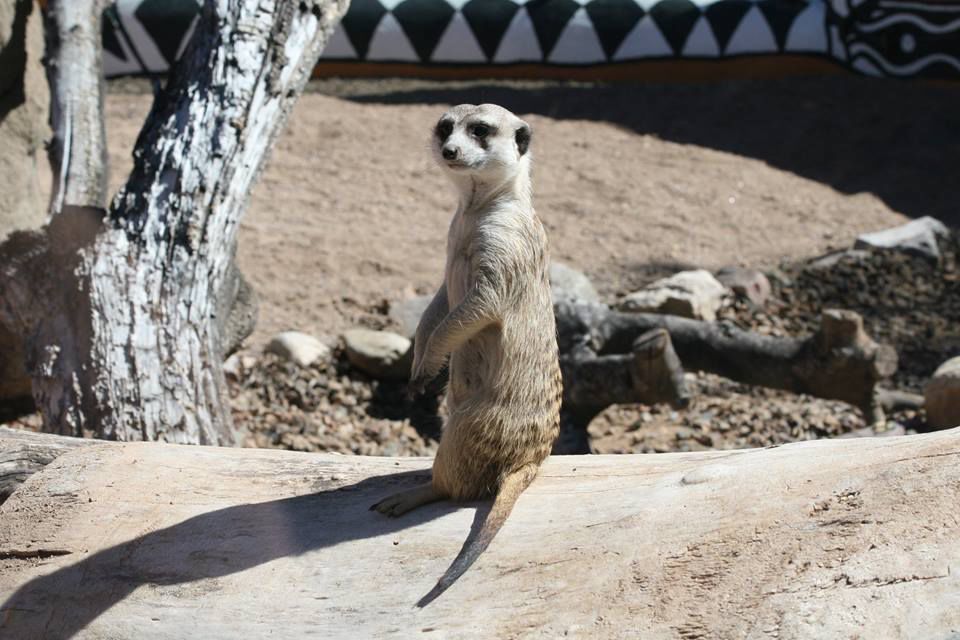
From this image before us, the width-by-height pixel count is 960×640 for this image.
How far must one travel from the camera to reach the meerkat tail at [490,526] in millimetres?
2150

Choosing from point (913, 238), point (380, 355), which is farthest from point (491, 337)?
point (913, 238)

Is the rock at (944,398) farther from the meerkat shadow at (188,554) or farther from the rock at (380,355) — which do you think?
the meerkat shadow at (188,554)

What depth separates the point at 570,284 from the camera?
588 centimetres

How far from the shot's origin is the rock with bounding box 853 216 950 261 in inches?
264

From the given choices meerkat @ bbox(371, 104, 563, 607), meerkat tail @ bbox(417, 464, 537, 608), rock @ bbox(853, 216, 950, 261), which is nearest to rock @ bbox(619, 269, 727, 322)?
rock @ bbox(853, 216, 950, 261)

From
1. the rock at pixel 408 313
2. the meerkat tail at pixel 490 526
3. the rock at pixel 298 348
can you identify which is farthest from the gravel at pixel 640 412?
the meerkat tail at pixel 490 526

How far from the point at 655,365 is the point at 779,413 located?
1.04 m

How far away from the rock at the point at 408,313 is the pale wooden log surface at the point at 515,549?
2.75m

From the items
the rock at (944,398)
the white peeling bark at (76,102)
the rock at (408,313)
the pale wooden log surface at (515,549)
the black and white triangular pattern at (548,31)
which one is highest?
the black and white triangular pattern at (548,31)

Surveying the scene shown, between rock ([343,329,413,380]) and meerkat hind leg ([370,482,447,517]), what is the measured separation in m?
2.58

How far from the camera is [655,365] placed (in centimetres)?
438

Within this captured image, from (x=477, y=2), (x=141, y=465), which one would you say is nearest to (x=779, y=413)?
(x=141, y=465)

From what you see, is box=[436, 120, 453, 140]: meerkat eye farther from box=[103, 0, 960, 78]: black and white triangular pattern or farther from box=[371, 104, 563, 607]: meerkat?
box=[103, 0, 960, 78]: black and white triangular pattern

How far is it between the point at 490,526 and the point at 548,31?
8232 mm
